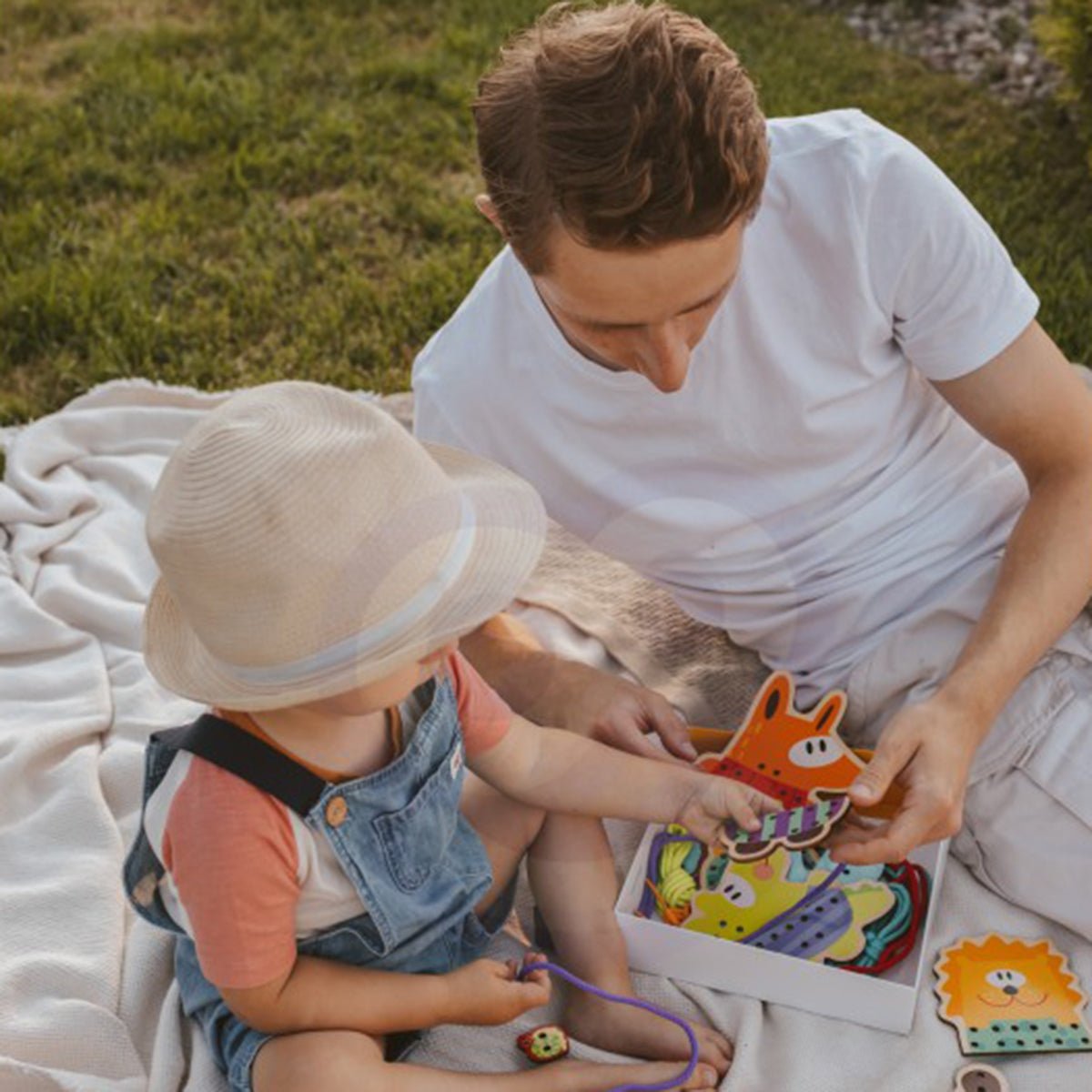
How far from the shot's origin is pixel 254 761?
1.66m

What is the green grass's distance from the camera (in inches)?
128

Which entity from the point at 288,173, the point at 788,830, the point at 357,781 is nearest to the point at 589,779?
the point at 788,830

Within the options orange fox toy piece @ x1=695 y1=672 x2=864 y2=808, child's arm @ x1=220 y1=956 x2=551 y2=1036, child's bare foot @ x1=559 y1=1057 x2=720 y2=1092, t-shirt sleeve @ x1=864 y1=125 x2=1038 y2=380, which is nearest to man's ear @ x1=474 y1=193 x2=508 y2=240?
t-shirt sleeve @ x1=864 y1=125 x2=1038 y2=380

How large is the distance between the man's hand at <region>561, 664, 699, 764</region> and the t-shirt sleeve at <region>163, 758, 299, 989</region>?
531 mm

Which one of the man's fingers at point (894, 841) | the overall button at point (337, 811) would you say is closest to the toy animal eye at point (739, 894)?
the man's fingers at point (894, 841)

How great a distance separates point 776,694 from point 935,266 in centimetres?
57

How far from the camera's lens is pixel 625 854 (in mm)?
2184

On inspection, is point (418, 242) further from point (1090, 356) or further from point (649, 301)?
point (649, 301)

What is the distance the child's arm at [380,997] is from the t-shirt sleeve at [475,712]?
25 cm

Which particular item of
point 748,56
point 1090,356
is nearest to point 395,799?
point 1090,356

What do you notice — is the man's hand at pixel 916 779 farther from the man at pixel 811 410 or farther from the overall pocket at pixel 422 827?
the overall pocket at pixel 422 827

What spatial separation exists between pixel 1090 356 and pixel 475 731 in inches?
66.5

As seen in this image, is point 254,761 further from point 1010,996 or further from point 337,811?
point 1010,996

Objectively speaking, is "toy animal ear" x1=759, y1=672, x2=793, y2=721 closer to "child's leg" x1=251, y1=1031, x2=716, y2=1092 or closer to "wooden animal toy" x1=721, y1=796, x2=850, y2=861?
"wooden animal toy" x1=721, y1=796, x2=850, y2=861
